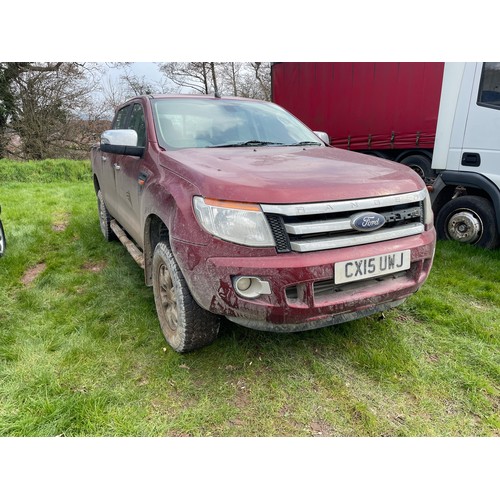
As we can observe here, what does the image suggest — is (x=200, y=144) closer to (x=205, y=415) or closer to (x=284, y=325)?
(x=284, y=325)

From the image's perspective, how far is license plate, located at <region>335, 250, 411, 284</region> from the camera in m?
2.02

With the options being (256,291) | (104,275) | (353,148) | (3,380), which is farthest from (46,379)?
(353,148)

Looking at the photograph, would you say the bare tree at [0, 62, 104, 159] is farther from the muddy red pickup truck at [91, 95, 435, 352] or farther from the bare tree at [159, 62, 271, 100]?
the muddy red pickup truck at [91, 95, 435, 352]

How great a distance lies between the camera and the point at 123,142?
113 inches

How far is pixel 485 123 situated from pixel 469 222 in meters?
1.14

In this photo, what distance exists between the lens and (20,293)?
3600 millimetres

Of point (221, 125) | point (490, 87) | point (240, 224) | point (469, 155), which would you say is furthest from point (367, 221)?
point (490, 87)

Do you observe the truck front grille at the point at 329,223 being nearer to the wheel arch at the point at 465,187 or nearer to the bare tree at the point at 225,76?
the wheel arch at the point at 465,187

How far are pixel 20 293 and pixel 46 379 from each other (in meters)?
1.63

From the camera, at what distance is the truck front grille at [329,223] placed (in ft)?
6.39

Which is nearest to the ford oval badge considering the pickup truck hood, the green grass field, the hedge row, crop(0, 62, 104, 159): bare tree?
the pickup truck hood

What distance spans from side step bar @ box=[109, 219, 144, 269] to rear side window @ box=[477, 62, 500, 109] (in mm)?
4021

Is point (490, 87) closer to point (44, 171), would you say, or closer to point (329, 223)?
point (329, 223)

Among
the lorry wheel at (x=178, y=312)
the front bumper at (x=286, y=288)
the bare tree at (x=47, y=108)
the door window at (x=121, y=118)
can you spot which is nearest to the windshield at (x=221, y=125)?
the lorry wheel at (x=178, y=312)
